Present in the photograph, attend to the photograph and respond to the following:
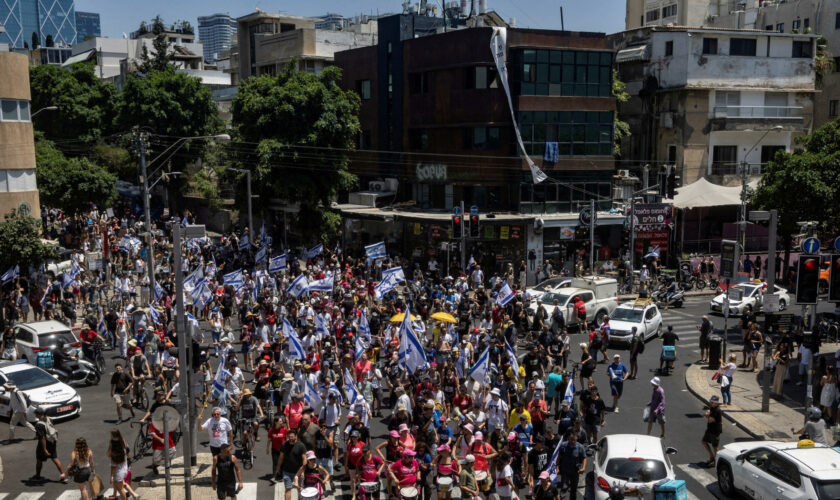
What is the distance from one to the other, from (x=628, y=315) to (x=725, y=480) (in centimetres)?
1209

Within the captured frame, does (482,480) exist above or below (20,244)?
below

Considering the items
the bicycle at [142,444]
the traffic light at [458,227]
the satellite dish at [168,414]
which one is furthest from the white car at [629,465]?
the traffic light at [458,227]

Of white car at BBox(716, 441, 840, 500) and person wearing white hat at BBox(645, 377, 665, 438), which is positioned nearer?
white car at BBox(716, 441, 840, 500)

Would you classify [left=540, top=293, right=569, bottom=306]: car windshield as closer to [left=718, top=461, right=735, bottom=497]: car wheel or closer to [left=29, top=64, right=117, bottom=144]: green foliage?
[left=718, top=461, right=735, bottom=497]: car wheel

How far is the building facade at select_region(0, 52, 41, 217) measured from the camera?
110ft

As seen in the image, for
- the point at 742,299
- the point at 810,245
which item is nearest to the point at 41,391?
the point at 810,245

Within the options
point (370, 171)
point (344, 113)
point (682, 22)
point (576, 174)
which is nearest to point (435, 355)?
point (576, 174)

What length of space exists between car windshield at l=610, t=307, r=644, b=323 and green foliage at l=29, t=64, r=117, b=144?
165ft

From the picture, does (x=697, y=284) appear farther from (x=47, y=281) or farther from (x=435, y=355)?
(x=47, y=281)

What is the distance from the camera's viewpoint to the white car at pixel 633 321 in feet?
84.0

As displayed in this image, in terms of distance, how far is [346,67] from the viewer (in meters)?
52.3

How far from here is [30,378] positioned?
1938 centimetres

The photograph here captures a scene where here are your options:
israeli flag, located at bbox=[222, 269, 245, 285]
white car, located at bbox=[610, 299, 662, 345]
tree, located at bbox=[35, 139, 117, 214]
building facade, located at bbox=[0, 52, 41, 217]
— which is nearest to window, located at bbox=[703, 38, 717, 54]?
white car, located at bbox=[610, 299, 662, 345]

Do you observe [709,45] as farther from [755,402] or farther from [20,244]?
[20,244]
